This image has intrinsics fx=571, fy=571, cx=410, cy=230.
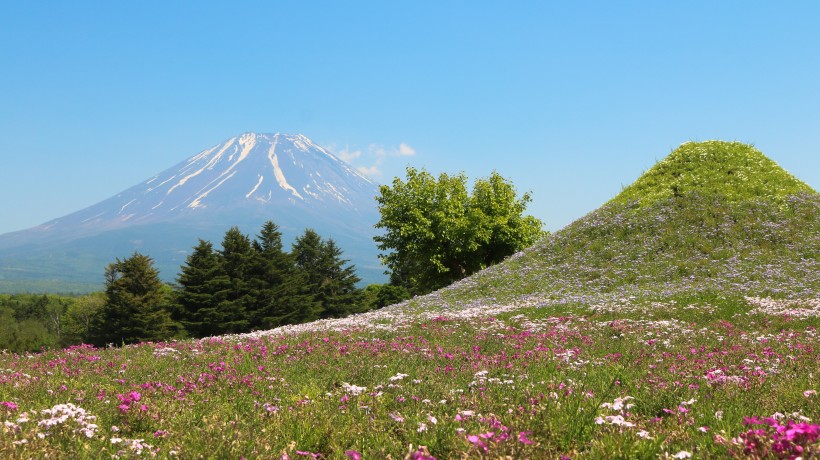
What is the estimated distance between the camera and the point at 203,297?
201ft

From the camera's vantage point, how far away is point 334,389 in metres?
9.44

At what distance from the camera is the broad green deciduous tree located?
5156cm

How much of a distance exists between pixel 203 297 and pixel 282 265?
48.7ft

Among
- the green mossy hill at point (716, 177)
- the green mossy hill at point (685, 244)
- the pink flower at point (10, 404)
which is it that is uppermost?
the green mossy hill at point (716, 177)

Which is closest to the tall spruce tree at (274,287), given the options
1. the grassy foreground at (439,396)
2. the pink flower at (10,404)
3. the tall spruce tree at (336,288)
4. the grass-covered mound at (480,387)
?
the tall spruce tree at (336,288)

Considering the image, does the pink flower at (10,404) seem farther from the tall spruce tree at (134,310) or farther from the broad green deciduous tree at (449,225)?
the tall spruce tree at (134,310)

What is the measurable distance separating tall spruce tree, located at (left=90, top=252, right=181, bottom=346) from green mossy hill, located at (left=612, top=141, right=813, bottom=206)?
4682cm

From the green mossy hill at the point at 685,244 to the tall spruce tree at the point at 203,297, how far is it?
35428 mm

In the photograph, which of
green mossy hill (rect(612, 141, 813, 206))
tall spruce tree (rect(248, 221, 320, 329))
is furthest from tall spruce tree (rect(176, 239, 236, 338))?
green mossy hill (rect(612, 141, 813, 206))

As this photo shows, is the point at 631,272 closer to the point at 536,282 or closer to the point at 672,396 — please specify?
the point at 536,282

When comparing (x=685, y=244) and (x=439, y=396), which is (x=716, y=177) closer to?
(x=685, y=244)

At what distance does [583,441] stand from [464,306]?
23.0 metres

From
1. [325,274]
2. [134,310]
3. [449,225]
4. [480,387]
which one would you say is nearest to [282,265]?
[325,274]

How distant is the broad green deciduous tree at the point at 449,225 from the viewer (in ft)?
169
